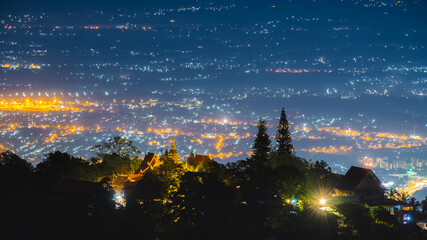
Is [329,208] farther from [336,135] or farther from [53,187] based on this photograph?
[336,135]

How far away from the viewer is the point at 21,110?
93375 mm

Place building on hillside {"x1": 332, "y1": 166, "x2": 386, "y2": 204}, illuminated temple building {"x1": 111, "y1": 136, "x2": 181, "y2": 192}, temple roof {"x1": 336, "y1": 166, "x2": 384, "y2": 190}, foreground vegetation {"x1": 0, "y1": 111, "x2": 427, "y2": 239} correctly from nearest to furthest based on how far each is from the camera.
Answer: foreground vegetation {"x1": 0, "y1": 111, "x2": 427, "y2": 239}
building on hillside {"x1": 332, "y1": 166, "x2": 386, "y2": 204}
temple roof {"x1": 336, "y1": 166, "x2": 384, "y2": 190}
illuminated temple building {"x1": 111, "y1": 136, "x2": 181, "y2": 192}

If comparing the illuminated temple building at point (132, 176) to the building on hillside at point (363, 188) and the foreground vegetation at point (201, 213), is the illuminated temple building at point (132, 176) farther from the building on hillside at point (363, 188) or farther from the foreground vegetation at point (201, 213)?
the building on hillside at point (363, 188)

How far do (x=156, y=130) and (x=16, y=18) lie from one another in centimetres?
13318

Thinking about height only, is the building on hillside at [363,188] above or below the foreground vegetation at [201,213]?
above

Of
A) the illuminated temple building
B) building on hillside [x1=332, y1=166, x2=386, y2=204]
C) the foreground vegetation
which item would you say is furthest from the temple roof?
the illuminated temple building

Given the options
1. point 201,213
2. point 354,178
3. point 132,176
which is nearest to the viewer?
point 201,213

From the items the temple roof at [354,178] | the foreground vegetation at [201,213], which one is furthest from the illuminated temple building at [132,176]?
the temple roof at [354,178]

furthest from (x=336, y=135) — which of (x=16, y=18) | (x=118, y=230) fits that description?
(x=16, y=18)

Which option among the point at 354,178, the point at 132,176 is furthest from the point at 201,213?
the point at 354,178

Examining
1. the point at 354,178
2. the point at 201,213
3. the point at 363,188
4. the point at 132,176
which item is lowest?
the point at 201,213

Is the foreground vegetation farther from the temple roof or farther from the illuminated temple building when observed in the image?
the illuminated temple building

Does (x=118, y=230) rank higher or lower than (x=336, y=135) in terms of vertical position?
lower

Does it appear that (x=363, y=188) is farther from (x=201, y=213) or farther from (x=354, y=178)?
(x=201, y=213)
